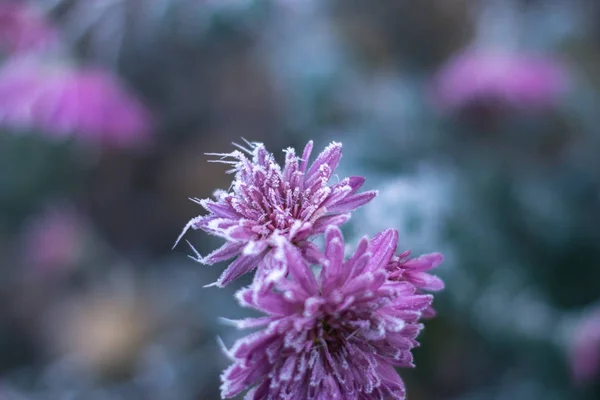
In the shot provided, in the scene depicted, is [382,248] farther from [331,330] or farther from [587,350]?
[587,350]

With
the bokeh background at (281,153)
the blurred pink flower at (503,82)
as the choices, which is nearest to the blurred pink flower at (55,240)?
the bokeh background at (281,153)

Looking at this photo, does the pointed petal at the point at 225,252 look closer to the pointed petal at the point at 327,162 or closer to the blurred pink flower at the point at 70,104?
the pointed petal at the point at 327,162

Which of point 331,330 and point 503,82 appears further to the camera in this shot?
point 503,82

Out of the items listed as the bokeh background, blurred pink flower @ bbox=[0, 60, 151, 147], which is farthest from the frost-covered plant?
blurred pink flower @ bbox=[0, 60, 151, 147]

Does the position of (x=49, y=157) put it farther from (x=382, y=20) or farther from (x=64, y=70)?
(x=382, y=20)

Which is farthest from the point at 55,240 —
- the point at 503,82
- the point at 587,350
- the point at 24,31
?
the point at 587,350

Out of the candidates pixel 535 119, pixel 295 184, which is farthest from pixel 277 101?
pixel 295 184
